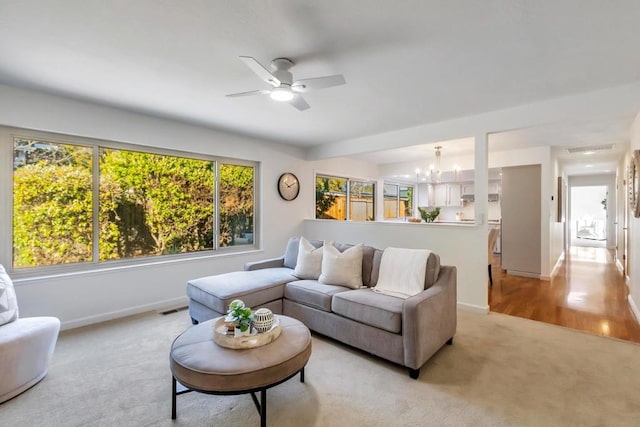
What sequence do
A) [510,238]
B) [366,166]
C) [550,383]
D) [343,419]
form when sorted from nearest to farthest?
1. [343,419]
2. [550,383]
3. [510,238]
4. [366,166]

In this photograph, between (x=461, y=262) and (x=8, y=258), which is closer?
(x=8, y=258)

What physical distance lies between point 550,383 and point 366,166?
19.1ft

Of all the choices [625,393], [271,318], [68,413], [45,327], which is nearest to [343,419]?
[271,318]

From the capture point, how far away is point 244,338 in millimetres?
1824

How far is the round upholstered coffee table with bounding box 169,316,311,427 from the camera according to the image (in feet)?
5.13

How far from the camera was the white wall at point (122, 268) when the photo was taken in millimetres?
2961

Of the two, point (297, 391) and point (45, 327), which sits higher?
point (45, 327)

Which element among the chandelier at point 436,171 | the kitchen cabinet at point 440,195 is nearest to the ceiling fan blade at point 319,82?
the chandelier at point 436,171

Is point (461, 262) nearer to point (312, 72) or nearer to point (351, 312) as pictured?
point (351, 312)

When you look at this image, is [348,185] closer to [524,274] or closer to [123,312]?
[524,274]

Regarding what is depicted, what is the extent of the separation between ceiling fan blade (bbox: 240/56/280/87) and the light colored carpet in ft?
7.17

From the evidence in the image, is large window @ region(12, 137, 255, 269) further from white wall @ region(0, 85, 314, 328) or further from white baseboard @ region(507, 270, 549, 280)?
white baseboard @ region(507, 270, 549, 280)

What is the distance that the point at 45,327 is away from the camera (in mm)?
2195

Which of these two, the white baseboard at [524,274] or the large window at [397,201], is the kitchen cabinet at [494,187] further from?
the white baseboard at [524,274]
